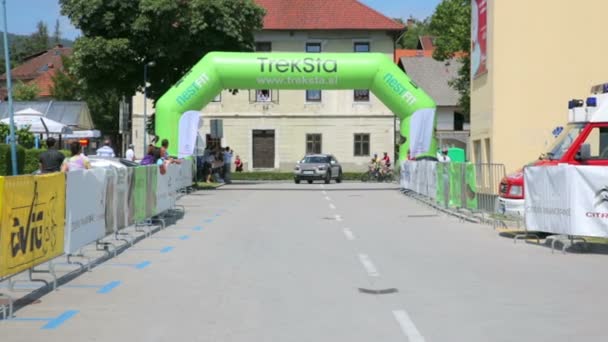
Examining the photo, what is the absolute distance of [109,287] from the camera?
419 inches

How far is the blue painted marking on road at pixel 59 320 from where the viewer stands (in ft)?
26.9

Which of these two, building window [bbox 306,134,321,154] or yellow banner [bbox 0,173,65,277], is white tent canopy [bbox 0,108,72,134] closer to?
yellow banner [bbox 0,173,65,277]

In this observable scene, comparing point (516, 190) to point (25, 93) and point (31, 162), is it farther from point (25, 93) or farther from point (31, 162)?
Answer: point (25, 93)

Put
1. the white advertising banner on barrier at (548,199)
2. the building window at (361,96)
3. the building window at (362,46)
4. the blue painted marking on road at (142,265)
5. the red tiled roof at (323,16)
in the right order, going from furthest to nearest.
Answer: the building window at (362,46) < the building window at (361,96) < the red tiled roof at (323,16) < the white advertising banner on barrier at (548,199) < the blue painted marking on road at (142,265)

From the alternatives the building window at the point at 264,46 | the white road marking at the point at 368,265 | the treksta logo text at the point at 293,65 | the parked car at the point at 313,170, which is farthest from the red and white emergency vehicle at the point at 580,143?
the building window at the point at 264,46

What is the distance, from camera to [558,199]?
1471 centimetres

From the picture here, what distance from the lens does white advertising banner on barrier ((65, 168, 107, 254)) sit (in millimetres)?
11547

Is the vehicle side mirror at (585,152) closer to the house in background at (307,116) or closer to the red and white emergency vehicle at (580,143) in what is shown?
the red and white emergency vehicle at (580,143)

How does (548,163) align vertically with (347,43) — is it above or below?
below

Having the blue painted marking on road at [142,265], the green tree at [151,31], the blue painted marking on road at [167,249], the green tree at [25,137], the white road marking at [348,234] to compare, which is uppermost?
the green tree at [151,31]

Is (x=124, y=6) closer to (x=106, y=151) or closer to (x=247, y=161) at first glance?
(x=106, y=151)

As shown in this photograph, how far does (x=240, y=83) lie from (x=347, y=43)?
3062 centimetres

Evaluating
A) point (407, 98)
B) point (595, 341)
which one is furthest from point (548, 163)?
point (407, 98)

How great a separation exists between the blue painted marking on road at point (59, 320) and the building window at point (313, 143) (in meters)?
54.2
